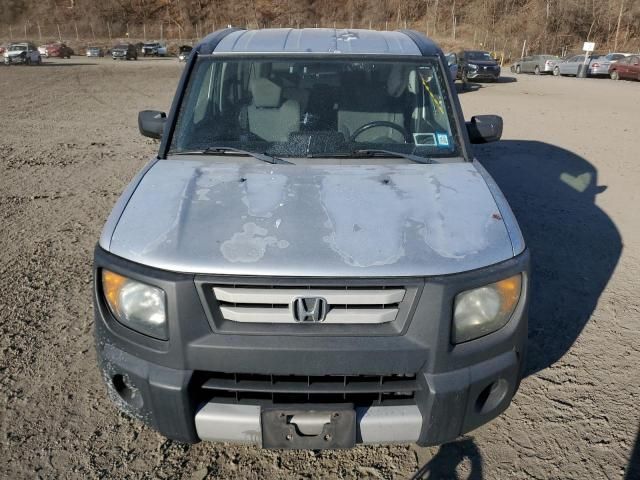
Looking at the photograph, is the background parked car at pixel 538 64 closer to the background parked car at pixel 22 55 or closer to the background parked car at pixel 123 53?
the background parked car at pixel 22 55

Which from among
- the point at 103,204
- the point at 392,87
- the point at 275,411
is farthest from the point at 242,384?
the point at 103,204

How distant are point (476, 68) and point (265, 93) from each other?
24480mm

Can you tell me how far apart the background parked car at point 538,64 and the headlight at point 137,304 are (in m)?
36.9

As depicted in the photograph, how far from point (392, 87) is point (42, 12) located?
8651 centimetres

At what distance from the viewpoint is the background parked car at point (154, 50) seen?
55.3m

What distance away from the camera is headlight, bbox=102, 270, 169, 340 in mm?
2148

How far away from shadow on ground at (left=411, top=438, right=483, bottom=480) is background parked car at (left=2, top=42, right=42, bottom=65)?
4073 centimetres

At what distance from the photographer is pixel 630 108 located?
15430mm

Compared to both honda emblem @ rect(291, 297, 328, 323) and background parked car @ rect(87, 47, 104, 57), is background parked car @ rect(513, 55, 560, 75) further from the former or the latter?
background parked car @ rect(87, 47, 104, 57)

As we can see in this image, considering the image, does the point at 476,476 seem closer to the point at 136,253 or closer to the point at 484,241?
the point at 484,241

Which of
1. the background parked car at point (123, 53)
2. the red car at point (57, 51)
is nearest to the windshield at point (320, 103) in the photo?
the background parked car at point (123, 53)

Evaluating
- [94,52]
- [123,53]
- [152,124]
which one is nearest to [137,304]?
[152,124]

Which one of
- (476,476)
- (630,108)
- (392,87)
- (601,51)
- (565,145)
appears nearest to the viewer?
(476,476)

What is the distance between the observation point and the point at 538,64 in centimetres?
3431
